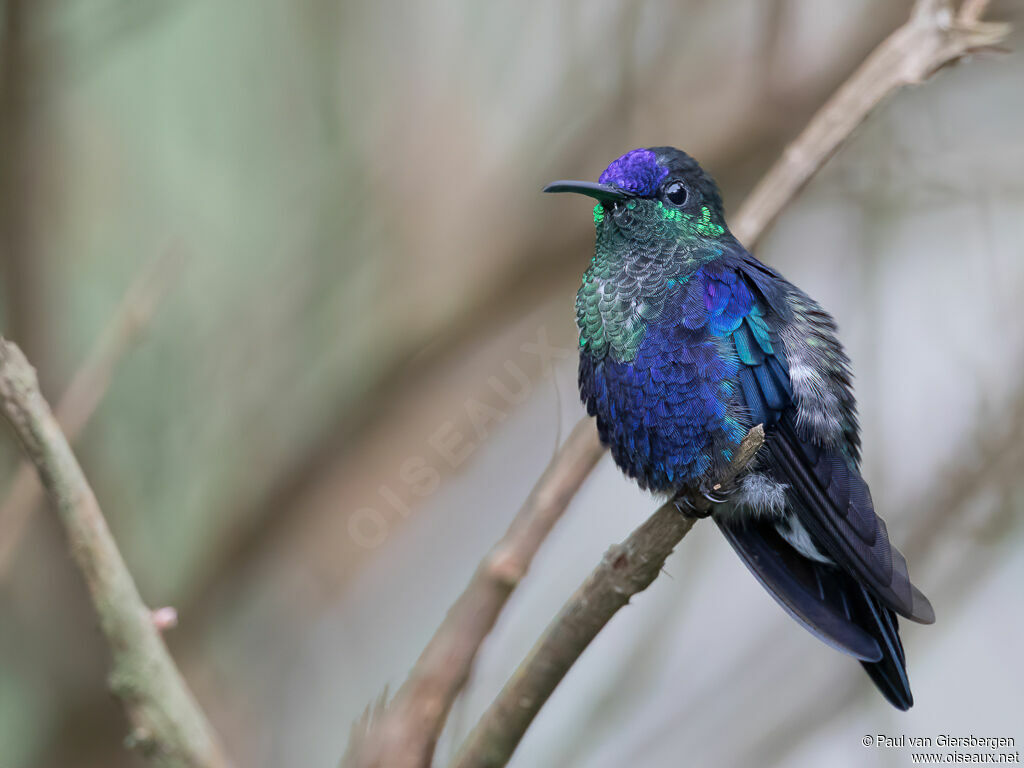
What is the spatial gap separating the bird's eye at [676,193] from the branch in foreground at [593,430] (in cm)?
21

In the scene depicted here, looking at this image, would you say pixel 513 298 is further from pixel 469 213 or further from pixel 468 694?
pixel 468 694

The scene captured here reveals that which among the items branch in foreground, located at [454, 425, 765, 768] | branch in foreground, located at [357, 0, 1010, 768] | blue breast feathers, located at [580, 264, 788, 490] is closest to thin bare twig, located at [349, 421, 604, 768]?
branch in foreground, located at [357, 0, 1010, 768]

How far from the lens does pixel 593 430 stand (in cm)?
134

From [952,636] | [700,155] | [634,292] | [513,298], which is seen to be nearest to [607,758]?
[952,636]

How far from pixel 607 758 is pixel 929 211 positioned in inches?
48.0

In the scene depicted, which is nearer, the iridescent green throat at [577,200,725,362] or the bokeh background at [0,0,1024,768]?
the iridescent green throat at [577,200,725,362]

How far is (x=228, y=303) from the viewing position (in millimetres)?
1990

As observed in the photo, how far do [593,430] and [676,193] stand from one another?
432 mm

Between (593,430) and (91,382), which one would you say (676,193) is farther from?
(91,382)

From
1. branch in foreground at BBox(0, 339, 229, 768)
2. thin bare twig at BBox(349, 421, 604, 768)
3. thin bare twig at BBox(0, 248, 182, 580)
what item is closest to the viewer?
branch in foreground at BBox(0, 339, 229, 768)

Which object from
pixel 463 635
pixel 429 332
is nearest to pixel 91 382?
pixel 429 332

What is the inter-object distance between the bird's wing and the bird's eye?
91 millimetres

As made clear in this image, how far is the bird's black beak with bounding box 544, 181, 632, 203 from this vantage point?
94 cm

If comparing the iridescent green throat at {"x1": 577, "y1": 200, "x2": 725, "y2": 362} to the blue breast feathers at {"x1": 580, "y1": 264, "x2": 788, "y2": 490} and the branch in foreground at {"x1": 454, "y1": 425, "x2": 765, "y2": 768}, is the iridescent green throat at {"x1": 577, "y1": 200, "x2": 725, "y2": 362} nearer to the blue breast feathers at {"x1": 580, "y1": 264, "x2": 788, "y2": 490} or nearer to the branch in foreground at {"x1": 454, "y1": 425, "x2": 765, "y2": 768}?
the blue breast feathers at {"x1": 580, "y1": 264, "x2": 788, "y2": 490}
